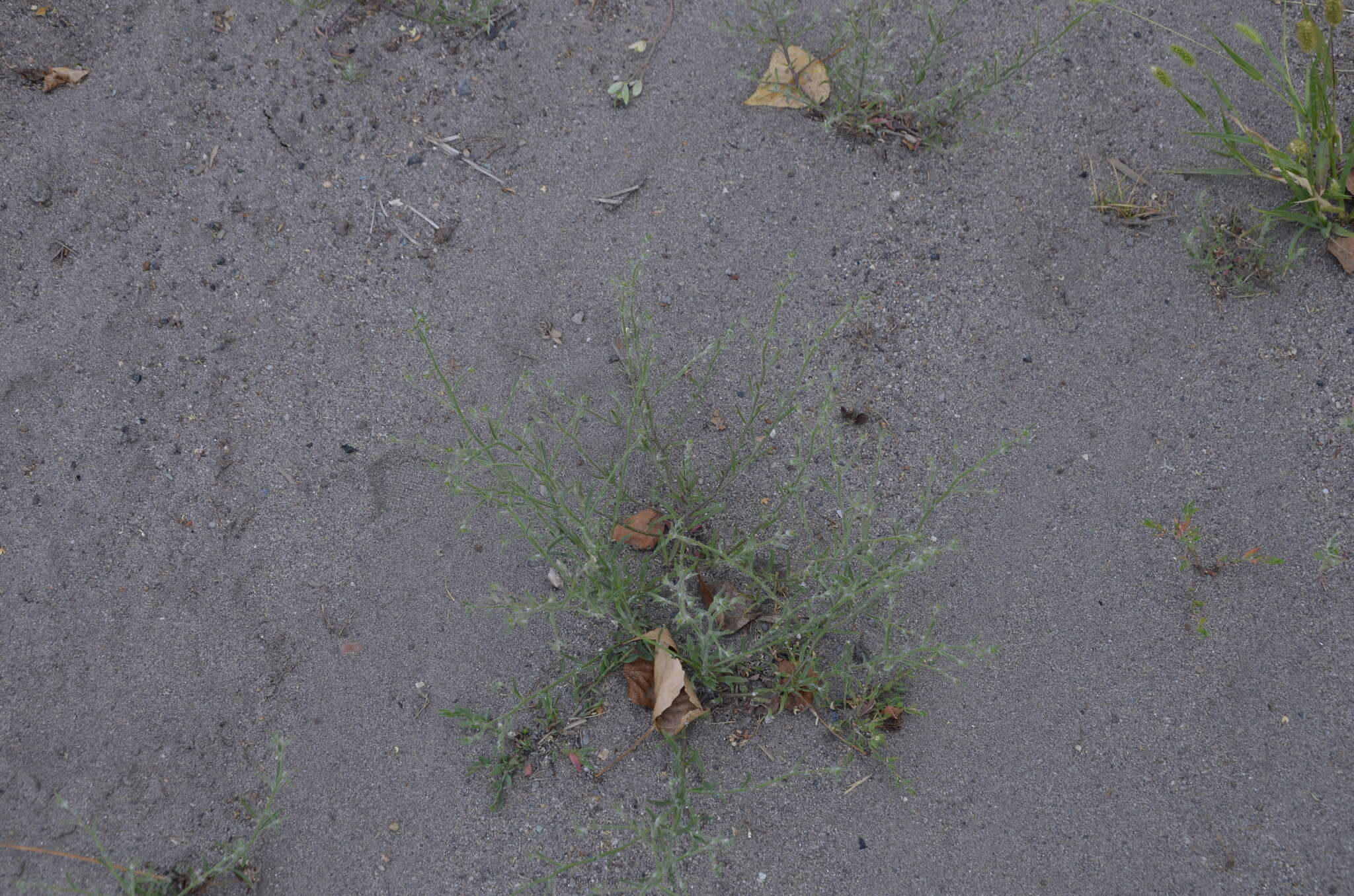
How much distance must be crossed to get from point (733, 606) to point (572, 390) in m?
0.67

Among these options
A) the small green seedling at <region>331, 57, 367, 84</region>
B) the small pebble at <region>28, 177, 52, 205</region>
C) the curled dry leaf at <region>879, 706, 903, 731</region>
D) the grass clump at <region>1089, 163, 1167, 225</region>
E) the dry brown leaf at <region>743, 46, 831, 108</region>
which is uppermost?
the small green seedling at <region>331, 57, 367, 84</region>

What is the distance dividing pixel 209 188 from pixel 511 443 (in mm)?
1087

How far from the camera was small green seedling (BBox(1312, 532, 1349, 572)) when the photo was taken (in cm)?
182

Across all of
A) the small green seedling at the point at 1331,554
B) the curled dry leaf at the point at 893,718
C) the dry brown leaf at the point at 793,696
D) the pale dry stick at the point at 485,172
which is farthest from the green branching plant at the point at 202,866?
the small green seedling at the point at 1331,554

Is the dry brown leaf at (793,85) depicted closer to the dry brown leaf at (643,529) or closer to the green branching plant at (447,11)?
the green branching plant at (447,11)

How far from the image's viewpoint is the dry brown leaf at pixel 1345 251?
6.86 ft

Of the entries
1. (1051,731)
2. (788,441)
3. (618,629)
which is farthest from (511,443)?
(1051,731)

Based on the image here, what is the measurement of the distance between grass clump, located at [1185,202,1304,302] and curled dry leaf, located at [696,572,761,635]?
141 centimetres

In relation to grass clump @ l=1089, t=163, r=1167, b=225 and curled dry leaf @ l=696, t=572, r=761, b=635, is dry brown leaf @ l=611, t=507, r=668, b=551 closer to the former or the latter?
curled dry leaf @ l=696, t=572, r=761, b=635

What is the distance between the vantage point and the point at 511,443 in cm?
206

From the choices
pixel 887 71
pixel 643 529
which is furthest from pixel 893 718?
pixel 887 71

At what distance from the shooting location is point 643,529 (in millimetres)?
1946

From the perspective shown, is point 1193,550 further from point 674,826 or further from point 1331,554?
point 674,826

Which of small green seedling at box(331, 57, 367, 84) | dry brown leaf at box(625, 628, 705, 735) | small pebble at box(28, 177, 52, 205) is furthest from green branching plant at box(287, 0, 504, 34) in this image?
dry brown leaf at box(625, 628, 705, 735)
